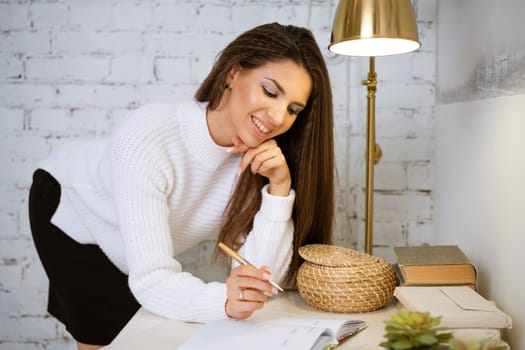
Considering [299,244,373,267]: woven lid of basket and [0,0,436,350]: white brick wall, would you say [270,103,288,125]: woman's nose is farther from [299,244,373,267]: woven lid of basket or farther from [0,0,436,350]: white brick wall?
[0,0,436,350]: white brick wall

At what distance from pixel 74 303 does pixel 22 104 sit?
749 mm

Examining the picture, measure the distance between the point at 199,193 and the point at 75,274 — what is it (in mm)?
427

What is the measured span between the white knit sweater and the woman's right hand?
0.17ft

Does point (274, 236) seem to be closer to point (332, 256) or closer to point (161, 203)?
point (332, 256)

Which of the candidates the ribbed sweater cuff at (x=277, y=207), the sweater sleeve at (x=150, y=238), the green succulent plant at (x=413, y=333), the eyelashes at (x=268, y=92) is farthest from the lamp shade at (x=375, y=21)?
the green succulent plant at (x=413, y=333)

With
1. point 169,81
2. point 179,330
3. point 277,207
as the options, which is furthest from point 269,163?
point 169,81

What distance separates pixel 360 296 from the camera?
113cm

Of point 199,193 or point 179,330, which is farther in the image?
point 199,193

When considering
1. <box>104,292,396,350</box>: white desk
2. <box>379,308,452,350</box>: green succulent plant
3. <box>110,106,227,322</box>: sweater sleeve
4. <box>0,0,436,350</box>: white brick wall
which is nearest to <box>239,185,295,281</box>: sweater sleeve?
<box>104,292,396,350</box>: white desk

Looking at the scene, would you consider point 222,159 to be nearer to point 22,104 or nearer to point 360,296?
point 360,296

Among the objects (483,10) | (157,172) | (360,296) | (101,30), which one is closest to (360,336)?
(360,296)

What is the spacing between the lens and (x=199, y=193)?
4.58ft

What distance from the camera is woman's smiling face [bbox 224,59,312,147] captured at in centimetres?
122

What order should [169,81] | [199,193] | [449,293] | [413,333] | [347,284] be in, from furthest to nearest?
[169,81] → [199,193] → [347,284] → [449,293] → [413,333]
